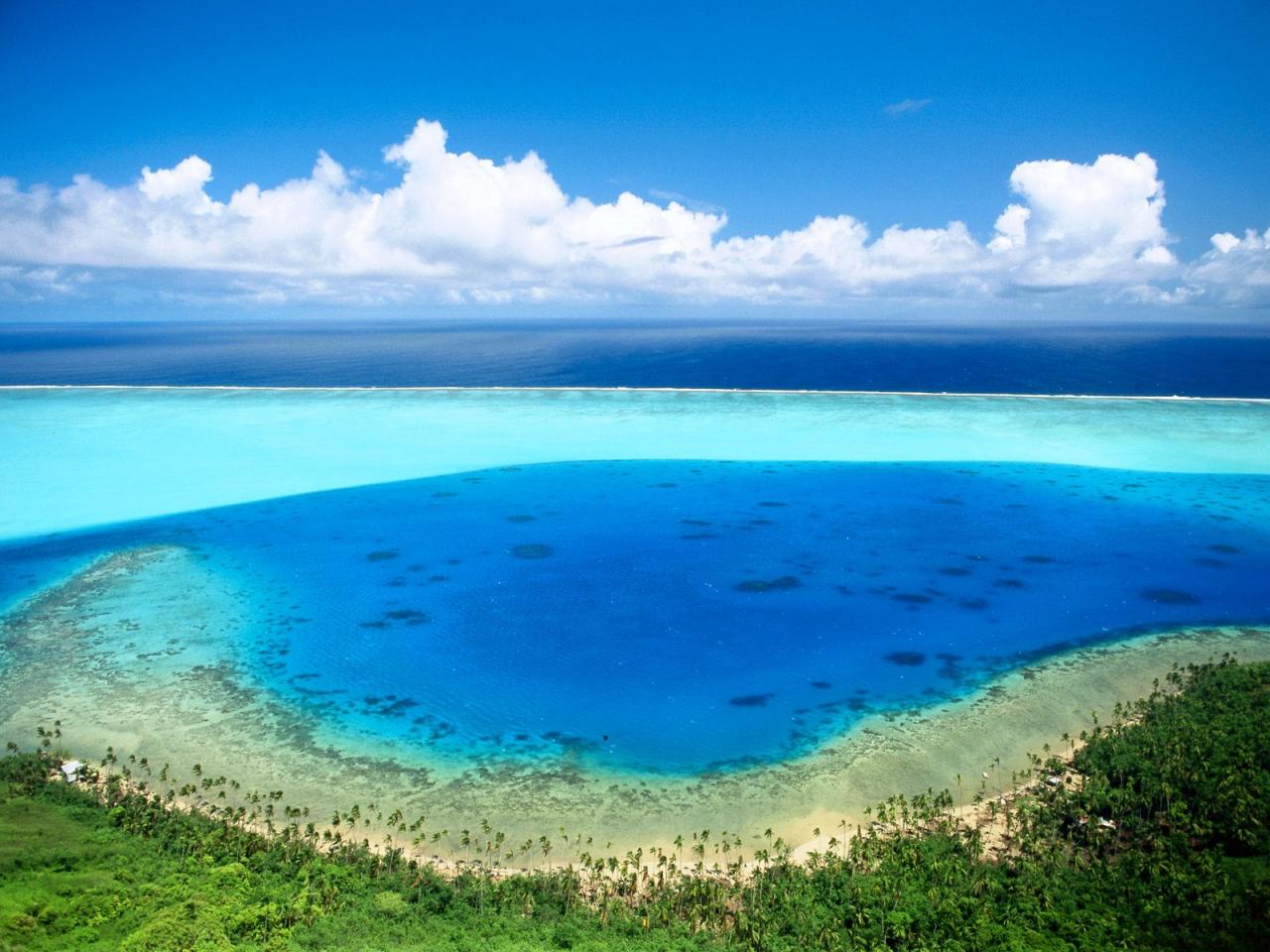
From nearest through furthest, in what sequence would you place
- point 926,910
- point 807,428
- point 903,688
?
1. point 926,910
2. point 903,688
3. point 807,428

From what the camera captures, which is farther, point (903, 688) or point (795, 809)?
point (903, 688)

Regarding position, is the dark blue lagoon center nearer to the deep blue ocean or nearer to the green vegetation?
the green vegetation

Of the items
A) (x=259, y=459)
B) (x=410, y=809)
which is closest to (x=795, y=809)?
(x=410, y=809)

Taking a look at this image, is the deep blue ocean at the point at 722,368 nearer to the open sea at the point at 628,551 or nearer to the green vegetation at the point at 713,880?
the open sea at the point at 628,551

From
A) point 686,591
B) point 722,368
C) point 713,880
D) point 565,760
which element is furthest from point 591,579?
Result: point 722,368

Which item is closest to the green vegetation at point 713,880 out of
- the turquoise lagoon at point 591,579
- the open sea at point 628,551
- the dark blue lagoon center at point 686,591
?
the turquoise lagoon at point 591,579

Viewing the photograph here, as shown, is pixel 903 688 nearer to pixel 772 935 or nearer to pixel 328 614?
pixel 772 935
